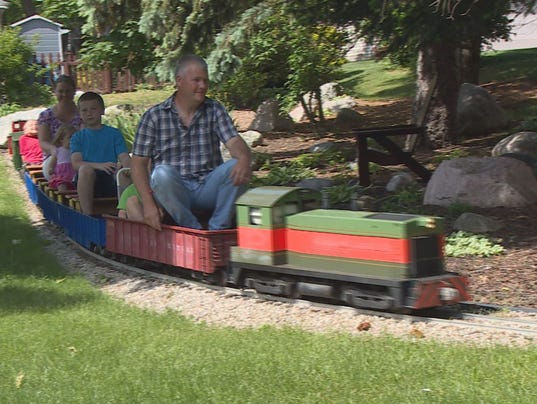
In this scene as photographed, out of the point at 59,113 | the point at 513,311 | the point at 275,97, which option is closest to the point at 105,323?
the point at 513,311

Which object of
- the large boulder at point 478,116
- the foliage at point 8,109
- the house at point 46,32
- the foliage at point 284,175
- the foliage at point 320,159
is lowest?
the foliage at point 284,175

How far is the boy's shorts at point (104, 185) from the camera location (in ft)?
32.7

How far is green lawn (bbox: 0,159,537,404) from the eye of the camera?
4.44m

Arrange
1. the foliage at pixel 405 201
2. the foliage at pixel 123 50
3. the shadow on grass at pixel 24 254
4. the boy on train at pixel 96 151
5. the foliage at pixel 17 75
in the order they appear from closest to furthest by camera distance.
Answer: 1. the shadow on grass at pixel 24 254
2. the boy on train at pixel 96 151
3. the foliage at pixel 405 201
4. the foliage at pixel 123 50
5. the foliage at pixel 17 75

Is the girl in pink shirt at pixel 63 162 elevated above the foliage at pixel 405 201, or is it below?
above

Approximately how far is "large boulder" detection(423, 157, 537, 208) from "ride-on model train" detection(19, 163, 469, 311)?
4.08 m

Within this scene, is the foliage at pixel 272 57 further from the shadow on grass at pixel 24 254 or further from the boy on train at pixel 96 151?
the shadow on grass at pixel 24 254

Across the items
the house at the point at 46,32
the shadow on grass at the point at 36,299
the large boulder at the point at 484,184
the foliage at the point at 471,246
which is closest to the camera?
the shadow on grass at the point at 36,299

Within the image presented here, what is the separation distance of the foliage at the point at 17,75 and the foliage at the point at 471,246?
68.2 ft

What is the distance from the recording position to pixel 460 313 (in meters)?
6.47

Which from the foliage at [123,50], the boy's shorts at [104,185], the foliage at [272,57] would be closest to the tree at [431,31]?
the foliage at [272,57]

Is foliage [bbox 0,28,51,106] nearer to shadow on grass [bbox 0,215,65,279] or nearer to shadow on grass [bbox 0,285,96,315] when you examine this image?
Result: shadow on grass [bbox 0,215,65,279]

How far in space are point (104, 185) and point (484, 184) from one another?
459cm

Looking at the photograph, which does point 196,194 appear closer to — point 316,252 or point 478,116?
point 316,252
